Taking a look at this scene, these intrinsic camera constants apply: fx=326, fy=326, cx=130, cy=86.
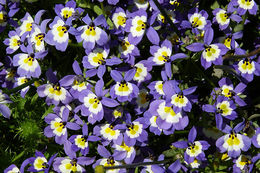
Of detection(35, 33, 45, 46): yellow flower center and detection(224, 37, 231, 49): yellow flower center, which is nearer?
detection(35, 33, 45, 46): yellow flower center

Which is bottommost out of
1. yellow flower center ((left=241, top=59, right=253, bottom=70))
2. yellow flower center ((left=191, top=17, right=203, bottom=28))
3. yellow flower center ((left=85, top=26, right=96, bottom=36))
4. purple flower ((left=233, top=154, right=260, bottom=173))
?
purple flower ((left=233, top=154, right=260, bottom=173))

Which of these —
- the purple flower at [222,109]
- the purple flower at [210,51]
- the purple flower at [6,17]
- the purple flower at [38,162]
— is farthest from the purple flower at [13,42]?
the purple flower at [222,109]

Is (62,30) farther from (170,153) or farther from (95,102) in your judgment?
(170,153)

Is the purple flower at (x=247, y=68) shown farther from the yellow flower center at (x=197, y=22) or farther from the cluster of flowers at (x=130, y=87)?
the yellow flower center at (x=197, y=22)

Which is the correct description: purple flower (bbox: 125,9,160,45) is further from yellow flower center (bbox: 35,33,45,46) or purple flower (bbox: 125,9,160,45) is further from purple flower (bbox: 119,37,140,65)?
yellow flower center (bbox: 35,33,45,46)

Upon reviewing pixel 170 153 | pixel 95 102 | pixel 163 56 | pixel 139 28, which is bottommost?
pixel 170 153

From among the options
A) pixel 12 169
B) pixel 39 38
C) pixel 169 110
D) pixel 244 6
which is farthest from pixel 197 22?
pixel 12 169

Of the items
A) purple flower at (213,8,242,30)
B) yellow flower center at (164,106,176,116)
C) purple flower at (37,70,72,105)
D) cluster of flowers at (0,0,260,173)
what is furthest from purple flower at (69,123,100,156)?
purple flower at (213,8,242,30)
